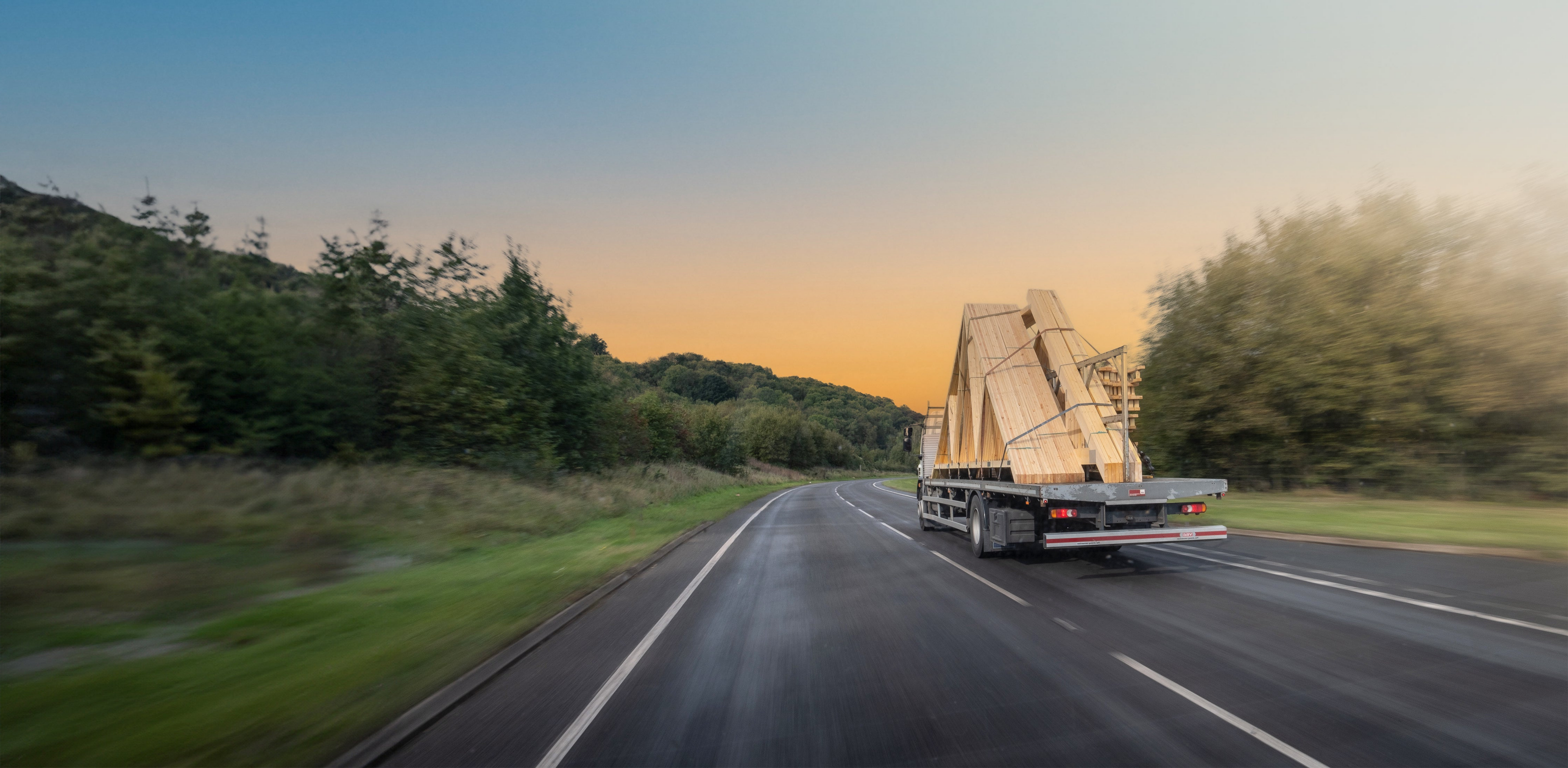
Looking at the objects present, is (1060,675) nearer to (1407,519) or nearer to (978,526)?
(978,526)

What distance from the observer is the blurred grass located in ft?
14.8

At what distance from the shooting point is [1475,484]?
1712cm

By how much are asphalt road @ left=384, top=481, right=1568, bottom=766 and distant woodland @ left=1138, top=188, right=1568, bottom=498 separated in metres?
10.3

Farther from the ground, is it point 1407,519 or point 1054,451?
point 1054,451

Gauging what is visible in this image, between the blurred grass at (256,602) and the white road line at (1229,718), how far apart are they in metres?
5.33

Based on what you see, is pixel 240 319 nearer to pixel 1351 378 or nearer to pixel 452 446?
pixel 452 446

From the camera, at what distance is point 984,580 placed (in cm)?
957

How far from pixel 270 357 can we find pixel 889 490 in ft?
122

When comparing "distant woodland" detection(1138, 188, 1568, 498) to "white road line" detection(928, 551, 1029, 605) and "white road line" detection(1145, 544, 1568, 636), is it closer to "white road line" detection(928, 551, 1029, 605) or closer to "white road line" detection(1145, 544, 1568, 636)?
"white road line" detection(1145, 544, 1568, 636)

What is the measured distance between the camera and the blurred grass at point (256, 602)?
4.52 meters

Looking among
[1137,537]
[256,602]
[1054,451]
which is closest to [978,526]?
[1054,451]

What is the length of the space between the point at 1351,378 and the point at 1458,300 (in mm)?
2847

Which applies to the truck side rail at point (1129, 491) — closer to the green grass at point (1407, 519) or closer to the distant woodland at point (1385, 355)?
the green grass at point (1407, 519)

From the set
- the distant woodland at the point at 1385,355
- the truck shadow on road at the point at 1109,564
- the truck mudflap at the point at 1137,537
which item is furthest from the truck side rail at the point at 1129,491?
the distant woodland at the point at 1385,355
